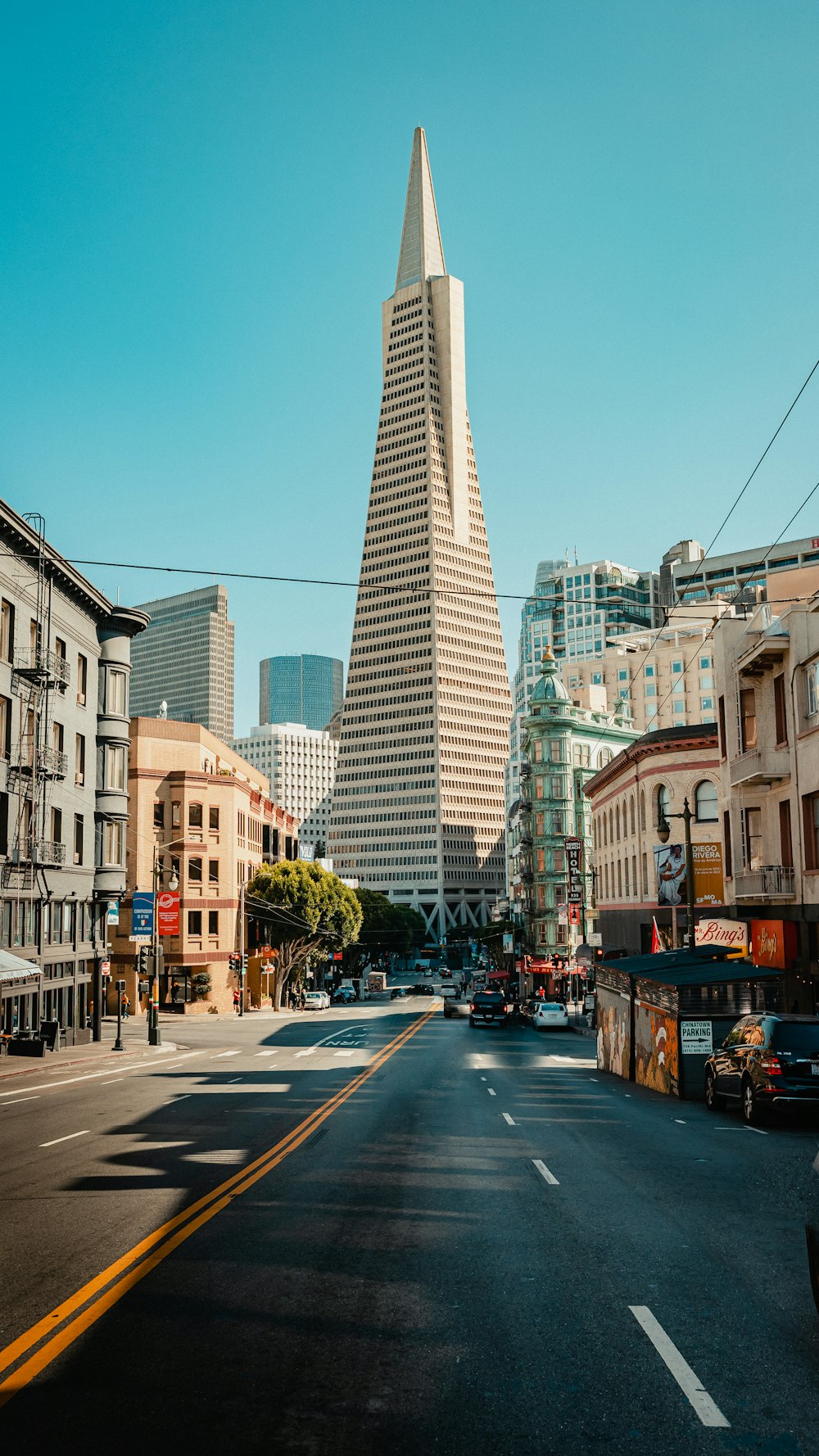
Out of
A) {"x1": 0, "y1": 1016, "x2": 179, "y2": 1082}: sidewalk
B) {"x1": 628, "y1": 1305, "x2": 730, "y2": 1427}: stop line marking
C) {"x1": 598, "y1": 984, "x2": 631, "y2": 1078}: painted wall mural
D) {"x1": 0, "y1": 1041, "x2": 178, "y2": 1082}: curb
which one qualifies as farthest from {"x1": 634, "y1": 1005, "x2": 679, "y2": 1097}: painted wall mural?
{"x1": 0, "y1": 1016, "x2": 179, "y2": 1082}: sidewalk

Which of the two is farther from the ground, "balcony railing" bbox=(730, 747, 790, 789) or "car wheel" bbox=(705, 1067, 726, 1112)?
"balcony railing" bbox=(730, 747, 790, 789)

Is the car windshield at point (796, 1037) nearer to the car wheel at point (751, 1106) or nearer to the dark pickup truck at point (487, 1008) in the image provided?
the car wheel at point (751, 1106)

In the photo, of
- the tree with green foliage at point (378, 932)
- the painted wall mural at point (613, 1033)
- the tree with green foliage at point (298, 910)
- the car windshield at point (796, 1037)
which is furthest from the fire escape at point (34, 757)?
the tree with green foliage at point (378, 932)

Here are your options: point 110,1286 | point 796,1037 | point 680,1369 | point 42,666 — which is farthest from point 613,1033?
point 680,1369

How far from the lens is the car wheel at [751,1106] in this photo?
63.0 feet

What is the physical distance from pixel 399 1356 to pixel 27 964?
1285 inches

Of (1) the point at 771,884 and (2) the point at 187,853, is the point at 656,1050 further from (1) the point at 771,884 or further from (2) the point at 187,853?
(2) the point at 187,853

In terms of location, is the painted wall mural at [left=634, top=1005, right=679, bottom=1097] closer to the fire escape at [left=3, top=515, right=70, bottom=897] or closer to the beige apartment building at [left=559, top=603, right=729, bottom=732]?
the fire escape at [left=3, top=515, right=70, bottom=897]

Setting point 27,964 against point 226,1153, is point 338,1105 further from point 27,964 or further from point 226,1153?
point 27,964

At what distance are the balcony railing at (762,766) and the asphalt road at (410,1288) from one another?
17.0 meters

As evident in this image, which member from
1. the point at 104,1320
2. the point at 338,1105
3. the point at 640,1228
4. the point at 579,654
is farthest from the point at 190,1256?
the point at 579,654

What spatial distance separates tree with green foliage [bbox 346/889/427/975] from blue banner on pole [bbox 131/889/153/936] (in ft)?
314

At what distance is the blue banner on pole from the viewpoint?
5050 centimetres

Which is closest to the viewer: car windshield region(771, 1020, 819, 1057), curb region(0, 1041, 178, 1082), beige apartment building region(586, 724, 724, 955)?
car windshield region(771, 1020, 819, 1057)
